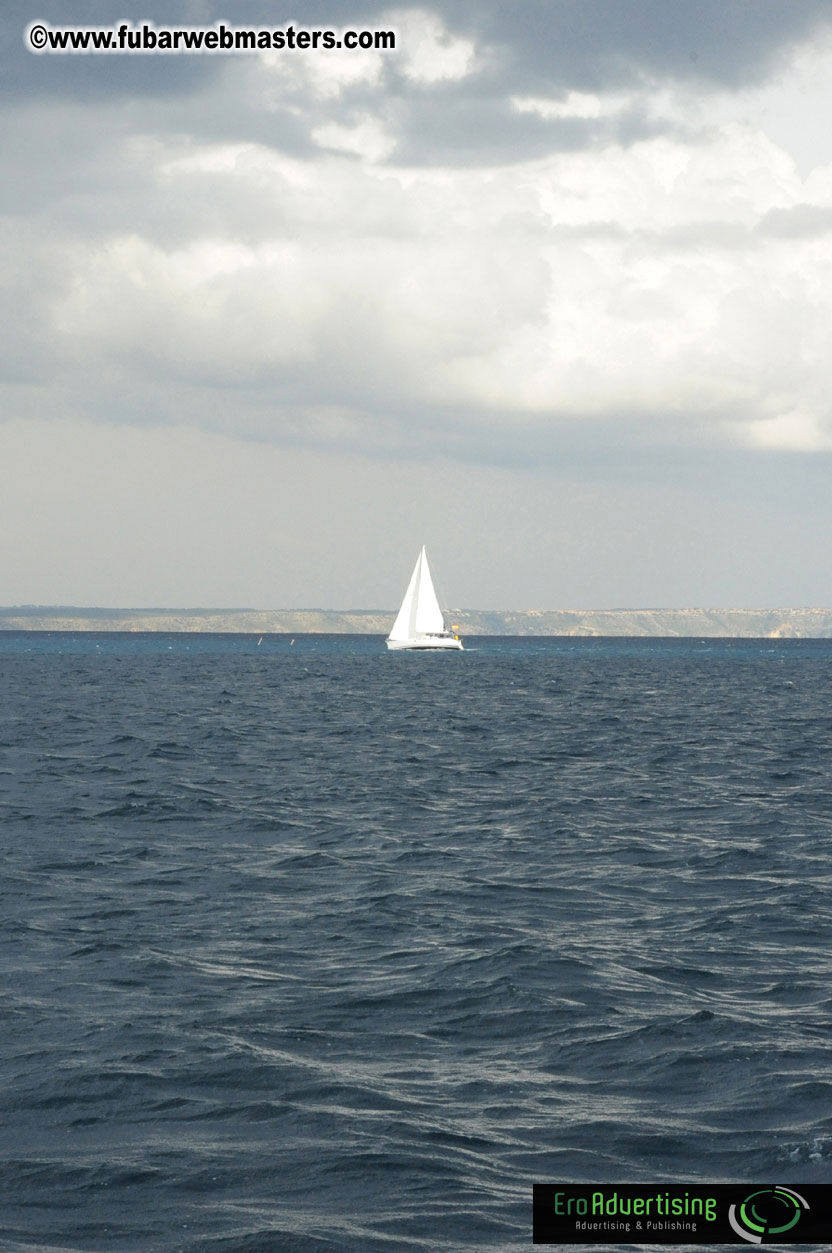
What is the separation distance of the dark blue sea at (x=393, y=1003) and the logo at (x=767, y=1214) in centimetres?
33

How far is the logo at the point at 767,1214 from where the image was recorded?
10.8 meters

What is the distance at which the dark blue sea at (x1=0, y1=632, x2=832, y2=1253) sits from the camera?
11.5m

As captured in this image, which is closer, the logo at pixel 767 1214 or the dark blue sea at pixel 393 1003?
the logo at pixel 767 1214

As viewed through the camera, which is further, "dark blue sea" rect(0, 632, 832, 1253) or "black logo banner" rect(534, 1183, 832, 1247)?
"dark blue sea" rect(0, 632, 832, 1253)

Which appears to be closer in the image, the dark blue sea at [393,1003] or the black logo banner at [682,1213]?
the black logo banner at [682,1213]

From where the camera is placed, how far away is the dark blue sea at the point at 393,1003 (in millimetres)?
11531

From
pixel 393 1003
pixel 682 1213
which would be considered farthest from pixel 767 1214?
pixel 393 1003

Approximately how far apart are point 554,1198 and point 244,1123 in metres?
3.43

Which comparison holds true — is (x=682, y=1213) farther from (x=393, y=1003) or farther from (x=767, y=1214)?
(x=393, y=1003)

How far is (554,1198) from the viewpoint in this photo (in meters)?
11.2

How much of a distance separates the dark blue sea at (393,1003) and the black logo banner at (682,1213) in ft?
0.81

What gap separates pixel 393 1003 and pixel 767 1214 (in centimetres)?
692

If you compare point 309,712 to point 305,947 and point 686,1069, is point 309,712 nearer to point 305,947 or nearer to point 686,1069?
point 305,947

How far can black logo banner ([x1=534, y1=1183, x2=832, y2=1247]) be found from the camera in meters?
10.7
